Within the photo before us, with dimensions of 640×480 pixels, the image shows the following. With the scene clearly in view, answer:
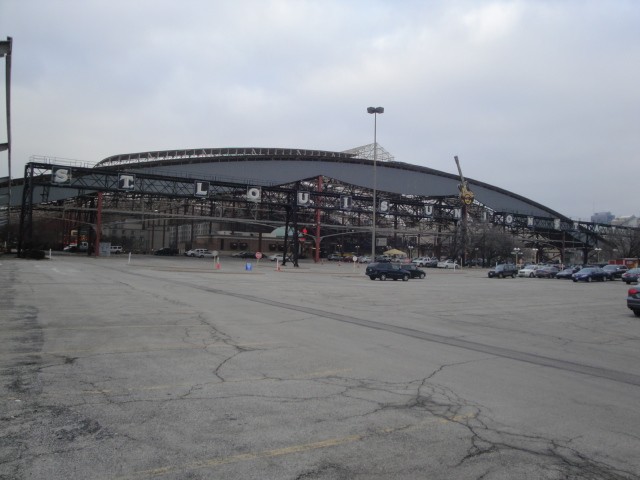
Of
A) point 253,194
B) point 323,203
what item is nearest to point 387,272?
point 253,194

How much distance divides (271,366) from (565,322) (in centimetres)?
1085

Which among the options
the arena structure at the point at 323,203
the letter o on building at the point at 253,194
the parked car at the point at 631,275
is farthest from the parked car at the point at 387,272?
the arena structure at the point at 323,203

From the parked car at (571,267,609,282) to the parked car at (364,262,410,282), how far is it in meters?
17.3

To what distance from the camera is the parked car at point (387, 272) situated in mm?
38312

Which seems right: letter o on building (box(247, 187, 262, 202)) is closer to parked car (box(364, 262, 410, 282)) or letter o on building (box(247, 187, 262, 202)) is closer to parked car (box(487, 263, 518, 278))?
parked car (box(364, 262, 410, 282))

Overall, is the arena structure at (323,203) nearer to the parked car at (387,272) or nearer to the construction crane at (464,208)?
the construction crane at (464,208)

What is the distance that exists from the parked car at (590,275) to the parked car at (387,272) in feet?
56.9

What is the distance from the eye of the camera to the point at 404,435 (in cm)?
487

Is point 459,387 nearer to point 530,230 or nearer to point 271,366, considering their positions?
point 271,366

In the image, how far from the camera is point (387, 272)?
38438 mm

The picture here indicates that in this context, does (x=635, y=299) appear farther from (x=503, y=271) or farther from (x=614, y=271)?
(x=614, y=271)

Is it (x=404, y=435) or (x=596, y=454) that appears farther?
(x=404, y=435)

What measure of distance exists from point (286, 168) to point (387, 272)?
179ft

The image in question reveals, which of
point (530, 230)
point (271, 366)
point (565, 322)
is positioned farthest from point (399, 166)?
point (271, 366)
